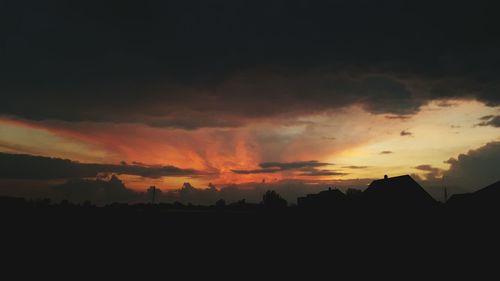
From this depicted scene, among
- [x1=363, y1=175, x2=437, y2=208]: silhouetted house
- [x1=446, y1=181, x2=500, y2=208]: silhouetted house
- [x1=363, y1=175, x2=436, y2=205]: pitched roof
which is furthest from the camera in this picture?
[x1=363, y1=175, x2=436, y2=205]: pitched roof

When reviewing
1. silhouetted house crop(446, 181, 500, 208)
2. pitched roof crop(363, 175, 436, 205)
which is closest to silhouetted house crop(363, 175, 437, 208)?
pitched roof crop(363, 175, 436, 205)

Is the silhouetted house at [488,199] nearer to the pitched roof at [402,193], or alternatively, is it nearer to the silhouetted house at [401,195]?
the silhouetted house at [401,195]

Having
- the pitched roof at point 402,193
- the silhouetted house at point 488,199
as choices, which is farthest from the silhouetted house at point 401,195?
the silhouetted house at point 488,199

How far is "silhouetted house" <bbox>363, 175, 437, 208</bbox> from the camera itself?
36.1 metres

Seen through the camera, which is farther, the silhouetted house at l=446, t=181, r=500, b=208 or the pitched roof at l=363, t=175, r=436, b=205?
the pitched roof at l=363, t=175, r=436, b=205

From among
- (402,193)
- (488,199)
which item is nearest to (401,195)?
(402,193)

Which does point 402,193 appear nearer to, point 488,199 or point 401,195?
point 401,195

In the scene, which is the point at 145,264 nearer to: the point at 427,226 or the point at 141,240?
the point at 141,240

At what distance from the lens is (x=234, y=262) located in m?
18.1

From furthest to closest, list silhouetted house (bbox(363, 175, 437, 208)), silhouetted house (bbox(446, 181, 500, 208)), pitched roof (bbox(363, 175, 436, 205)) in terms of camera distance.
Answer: pitched roof (bbox(363, 175, 436, 205)), silhouetted house (bbox(363, 175, 437, 208)), silhouetted house (bbox(446, 181, 500, 208))

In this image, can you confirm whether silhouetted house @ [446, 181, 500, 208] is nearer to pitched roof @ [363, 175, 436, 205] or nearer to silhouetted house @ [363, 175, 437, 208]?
silhouetted house @ [363, 175, 437, 208]

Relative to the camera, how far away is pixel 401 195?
36.6m

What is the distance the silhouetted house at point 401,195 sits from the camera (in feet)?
118

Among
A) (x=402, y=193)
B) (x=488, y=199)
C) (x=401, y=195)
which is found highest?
(x=402, y=193)
